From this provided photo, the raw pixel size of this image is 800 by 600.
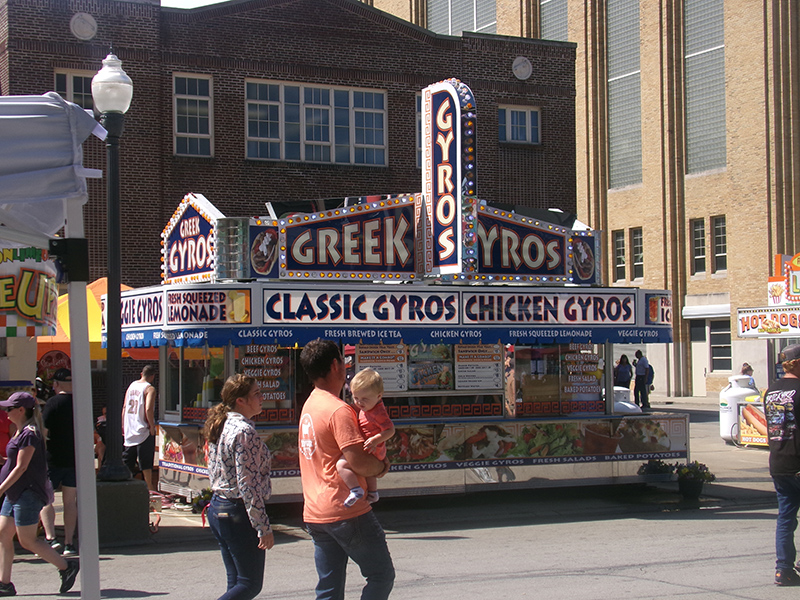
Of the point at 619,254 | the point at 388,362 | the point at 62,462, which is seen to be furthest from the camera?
the point at 619,254

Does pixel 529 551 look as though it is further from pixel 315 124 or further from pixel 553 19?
pixel 553 19

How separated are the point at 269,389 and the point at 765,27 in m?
30.6

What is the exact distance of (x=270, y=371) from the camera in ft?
43.2

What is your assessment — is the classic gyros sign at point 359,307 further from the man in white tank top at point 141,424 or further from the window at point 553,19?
the window at point 553,19

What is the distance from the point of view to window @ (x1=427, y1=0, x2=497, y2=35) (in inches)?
1816

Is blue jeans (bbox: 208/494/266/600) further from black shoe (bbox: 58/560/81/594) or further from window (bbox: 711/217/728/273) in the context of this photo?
window (bbox: 711/217/728/273)

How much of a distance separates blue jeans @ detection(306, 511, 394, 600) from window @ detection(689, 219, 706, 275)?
3694cm

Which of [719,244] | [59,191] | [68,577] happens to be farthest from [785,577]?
[719,244]

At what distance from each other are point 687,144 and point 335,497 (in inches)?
1504

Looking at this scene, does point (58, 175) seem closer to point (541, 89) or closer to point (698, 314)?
point (541, 89)

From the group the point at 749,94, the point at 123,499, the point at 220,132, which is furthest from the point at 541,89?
the point at 123,499

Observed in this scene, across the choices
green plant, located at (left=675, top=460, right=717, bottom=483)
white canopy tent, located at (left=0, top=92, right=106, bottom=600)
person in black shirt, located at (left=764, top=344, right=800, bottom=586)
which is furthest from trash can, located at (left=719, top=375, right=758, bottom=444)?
white canopy tent, located at (left=0, top=92, right=106, bottom=600)

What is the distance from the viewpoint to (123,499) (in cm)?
1052

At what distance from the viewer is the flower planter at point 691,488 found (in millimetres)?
13297
